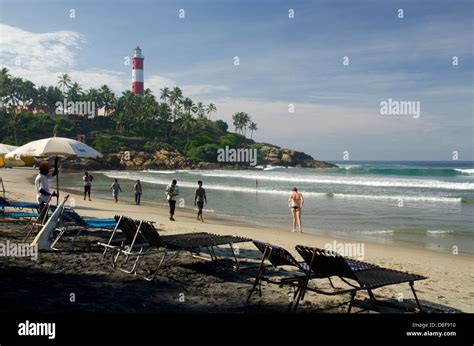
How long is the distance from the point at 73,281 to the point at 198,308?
7.44ft

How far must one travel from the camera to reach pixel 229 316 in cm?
526

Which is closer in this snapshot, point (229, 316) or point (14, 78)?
point (229, 316)

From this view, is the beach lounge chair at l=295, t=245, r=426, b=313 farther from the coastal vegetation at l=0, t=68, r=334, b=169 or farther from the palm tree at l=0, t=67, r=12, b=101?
the palm tree at l=0, t=67, r=12, b=101

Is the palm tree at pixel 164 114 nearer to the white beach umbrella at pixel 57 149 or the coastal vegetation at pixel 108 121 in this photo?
the coastal vegetation at pixel 108 121

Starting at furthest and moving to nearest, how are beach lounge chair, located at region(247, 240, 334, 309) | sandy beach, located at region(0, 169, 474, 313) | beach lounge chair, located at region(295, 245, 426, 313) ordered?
beach lounge chair, located at region(247, 240, 334, 309), sandy beach, located at region(0, 169, 474, 313), beach lounge chair, located at region(295, 245, 426, 313)

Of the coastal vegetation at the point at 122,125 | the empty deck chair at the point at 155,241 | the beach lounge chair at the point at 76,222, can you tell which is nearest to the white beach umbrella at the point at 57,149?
the beach lounge chair at the point at 76,222

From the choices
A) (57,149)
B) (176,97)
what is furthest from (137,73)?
(57,149)

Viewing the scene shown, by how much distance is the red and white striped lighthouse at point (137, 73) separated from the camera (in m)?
111

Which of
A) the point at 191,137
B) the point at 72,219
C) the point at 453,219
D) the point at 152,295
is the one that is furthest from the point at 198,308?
the point at 191,137

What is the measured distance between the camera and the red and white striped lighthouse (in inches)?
4370

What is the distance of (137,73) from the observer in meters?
117

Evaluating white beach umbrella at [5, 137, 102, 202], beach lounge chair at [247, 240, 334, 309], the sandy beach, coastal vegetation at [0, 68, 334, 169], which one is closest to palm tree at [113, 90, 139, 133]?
coastal vegetation at [0, 68, 334, 169]

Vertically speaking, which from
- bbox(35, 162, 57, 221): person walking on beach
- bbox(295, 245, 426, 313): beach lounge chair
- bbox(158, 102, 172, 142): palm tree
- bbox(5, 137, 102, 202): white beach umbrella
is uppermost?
bbox(158, 102, 172, 142): palm tree

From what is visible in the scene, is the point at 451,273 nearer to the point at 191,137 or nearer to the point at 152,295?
the point at 152,295
